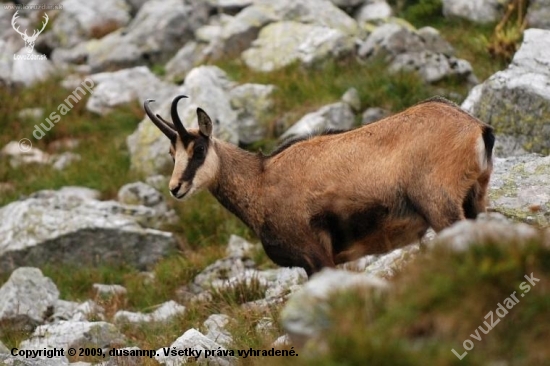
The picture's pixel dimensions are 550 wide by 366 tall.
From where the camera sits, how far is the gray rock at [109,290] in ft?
44.6

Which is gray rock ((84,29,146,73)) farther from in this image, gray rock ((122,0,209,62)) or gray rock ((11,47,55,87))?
gray rock ((11,47,55,87))

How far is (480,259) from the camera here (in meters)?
5.30

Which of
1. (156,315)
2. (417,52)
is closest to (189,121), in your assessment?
(417,52)

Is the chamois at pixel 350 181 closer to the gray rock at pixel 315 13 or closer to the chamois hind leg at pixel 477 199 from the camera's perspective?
the chamois hind leg at pixel 477 199

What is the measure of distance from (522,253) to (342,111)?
11727 mm

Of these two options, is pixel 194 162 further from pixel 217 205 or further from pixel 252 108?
pixel 252 108

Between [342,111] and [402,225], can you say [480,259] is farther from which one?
[342,111]

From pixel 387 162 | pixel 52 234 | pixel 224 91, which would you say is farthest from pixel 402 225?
pixel 224 91

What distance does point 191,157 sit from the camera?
991 centimetres

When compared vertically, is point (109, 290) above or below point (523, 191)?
below

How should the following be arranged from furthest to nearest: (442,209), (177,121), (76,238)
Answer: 1. (76,238)
2. (177,121)
3. (442,209)

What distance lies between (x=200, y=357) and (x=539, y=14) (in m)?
12.9

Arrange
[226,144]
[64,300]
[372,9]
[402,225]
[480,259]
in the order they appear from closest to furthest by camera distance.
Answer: [480,259]
[402,225]
[226,144]
[64,300]
[372,9]

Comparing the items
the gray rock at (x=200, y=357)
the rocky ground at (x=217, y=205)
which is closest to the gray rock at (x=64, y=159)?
the rocky ground at (x=217, y=205)
